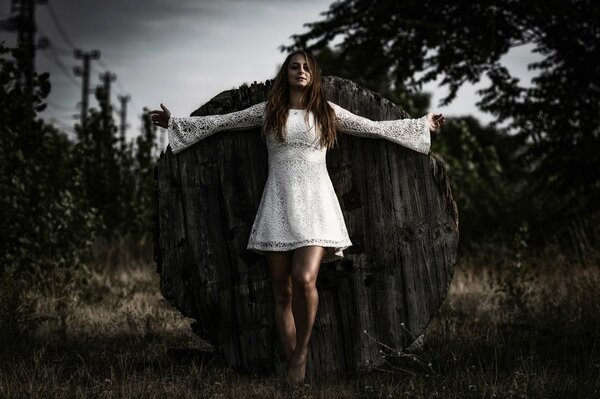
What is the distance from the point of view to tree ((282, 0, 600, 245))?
8.27 meters

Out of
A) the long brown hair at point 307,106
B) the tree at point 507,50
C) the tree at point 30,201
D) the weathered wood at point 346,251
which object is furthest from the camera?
the tree at point 507,50

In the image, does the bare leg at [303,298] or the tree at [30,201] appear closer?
the bare leg at [303,298]

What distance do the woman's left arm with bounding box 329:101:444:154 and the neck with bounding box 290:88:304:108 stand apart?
217 millimetres

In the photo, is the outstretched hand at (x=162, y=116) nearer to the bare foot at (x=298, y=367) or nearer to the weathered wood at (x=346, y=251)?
the weathered wood at (x=346, y=251)

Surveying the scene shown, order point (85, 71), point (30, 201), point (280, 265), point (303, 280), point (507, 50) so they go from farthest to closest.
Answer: point (85, 71) → point (507, 50) → point (30, 201) → point (280, 265) → point (303, 280)

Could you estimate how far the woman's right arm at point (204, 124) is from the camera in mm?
4418

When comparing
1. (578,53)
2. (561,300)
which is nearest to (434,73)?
(578,53)

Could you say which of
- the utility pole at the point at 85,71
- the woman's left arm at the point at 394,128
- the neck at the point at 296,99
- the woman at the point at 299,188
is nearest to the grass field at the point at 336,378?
the woman at the point at 299,188

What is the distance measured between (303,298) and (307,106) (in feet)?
3.80

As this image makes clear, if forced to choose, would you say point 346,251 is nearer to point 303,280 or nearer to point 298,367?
point 303,280

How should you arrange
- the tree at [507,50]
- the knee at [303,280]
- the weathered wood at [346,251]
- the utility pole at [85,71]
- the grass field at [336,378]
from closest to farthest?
the grass field at [336,378] → the knee at [303,280] → the weathered wood at [346,251] → the tree at [507,50] → the utility pole at [85,71]

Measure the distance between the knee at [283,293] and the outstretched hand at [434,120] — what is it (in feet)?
4.42

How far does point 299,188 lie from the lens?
13.6 feet

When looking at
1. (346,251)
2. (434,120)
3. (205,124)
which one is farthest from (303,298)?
(434,120)
